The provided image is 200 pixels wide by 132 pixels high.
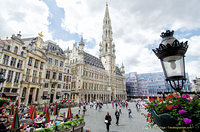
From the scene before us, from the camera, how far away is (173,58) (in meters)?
2.82

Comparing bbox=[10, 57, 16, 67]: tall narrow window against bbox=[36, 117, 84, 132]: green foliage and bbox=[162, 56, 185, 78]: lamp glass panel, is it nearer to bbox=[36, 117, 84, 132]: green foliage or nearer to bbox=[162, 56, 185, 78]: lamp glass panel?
bbox=[36, 117, 84, 132]: green foliage

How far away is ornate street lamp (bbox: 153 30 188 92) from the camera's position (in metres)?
2.65

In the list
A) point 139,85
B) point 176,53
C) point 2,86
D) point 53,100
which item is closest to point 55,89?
point 53,100

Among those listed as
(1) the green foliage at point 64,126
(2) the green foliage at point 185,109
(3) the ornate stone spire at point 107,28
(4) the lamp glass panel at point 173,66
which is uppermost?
(3) the ornate stone spire at point 107,28

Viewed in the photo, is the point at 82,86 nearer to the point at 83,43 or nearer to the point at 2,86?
the point at 83,43

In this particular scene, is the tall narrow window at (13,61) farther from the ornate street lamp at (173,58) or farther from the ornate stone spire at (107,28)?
the ornate stone spire at (107,28)

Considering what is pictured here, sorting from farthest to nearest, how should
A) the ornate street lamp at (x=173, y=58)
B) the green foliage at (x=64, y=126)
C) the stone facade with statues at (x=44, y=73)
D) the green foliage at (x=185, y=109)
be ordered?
the stone facade with statues at (x=44, y=73)
the green foliage at (x=64, y=126)
the ornate street lamp at (x=173, y=58)
the green foliage at (x=185, y=109)

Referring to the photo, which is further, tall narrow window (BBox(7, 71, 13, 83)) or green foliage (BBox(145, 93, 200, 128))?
tall narrow window (BBox(7, 71, 13, 83))

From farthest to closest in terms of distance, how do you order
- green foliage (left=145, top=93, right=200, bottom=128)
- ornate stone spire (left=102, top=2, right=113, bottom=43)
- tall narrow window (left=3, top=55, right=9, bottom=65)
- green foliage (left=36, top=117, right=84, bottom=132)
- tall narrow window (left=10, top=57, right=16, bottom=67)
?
ornate stone spire (left=102, top=2, right=113, bottom=43)
tall narrow window (left=10, top=57, right=16, bottom=67)
tall narrow window (left=3, top=55, right=9, bottom=65)
green foliage (left=36, top=117, right=84, bottom=132)
green foliage (left=145, top=93, right=200, bottom=128)

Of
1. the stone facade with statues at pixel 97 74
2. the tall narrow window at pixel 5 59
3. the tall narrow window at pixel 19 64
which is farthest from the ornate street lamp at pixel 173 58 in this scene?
the stone facade with statues at pixel 97 74

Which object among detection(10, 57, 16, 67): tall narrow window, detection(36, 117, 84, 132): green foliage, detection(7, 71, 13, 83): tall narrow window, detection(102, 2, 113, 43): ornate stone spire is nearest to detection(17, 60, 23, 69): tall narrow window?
detection(10, 57, 16, 67): tall narrow window

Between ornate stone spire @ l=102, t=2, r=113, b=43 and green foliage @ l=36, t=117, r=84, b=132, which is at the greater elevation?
ornate stone spire @ l=102, t=2, r=113, b=43

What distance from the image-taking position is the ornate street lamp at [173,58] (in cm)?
265

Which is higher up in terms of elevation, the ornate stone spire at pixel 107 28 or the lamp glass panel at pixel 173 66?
the ornate stone spire at pixel 107 28
